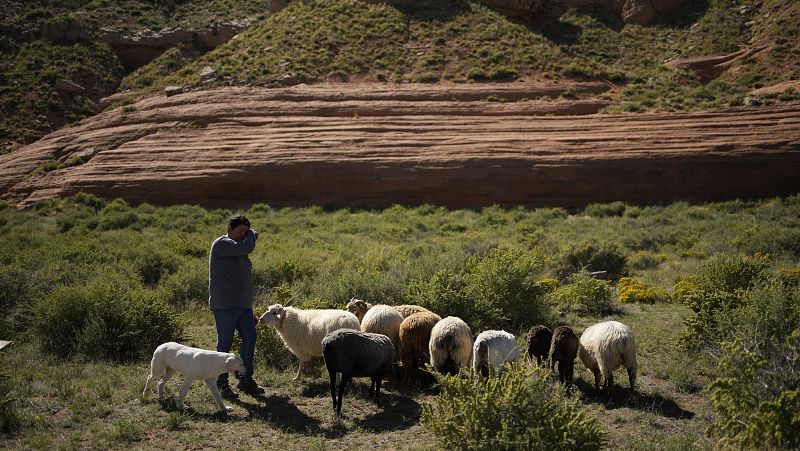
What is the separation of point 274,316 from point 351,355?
1.76 m

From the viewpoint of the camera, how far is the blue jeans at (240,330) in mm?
8008

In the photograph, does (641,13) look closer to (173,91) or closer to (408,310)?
(173,91)

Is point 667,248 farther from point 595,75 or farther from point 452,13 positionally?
point 452,13

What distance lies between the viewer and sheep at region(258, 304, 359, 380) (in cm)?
858

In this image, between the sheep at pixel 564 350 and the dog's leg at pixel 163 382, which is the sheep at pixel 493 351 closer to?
the sheep at pixel 564 350

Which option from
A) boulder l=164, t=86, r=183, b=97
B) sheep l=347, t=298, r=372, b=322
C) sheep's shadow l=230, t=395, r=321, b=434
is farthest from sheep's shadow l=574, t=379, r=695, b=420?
boulder l=164, t=86, r=183, b=97

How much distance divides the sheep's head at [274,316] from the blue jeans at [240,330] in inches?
12.2

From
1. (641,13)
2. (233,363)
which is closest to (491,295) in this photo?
(233,363)

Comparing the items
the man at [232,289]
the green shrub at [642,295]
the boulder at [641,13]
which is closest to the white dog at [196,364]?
the man at [232,289]

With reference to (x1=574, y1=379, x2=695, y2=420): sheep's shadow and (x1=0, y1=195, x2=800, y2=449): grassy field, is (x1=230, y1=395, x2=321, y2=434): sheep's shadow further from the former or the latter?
(x1=574, y1=379, x2=695, y2=420): sheep's shadow

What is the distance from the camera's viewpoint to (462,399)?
574cm

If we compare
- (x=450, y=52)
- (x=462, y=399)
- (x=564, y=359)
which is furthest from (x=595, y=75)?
(x=462, y=399)

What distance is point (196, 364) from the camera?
7.32m

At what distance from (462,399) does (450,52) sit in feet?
116
